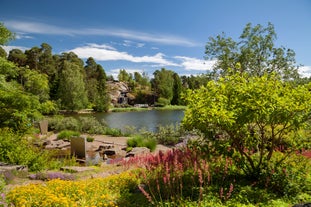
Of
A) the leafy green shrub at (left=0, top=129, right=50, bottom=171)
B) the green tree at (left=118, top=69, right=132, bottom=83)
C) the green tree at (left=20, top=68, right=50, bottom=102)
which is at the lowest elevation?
the leafy green shrub at (left=0, top=129, right=50, bottom=171)

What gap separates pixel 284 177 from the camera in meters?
4.86

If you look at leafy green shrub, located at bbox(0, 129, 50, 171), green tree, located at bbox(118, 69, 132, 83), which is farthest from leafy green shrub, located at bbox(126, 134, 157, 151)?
green tree, located at bbox(118, 69, 132, 83)

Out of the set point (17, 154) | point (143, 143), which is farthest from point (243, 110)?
point (143, 143)

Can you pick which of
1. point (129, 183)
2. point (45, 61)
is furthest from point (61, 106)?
point (129, 183)

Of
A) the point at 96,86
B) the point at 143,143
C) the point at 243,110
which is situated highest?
the point at 96,86

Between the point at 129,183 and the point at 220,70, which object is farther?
the point at 220,70

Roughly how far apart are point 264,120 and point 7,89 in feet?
27.6

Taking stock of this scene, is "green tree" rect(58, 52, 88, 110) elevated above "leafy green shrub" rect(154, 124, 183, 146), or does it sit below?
above

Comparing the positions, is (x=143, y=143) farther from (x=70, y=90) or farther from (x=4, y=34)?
(x=70, y=90)

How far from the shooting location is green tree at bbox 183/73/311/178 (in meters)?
4.32

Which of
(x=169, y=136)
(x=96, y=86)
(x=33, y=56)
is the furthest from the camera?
(x=96, y=86)

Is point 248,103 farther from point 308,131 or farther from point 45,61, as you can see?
point 45,61

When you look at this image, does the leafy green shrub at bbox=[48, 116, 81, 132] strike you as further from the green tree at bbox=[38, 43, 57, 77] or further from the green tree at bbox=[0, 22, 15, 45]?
the green tree at bbox=[38, 43, 57, 77]

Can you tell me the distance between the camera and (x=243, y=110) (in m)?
4.39
